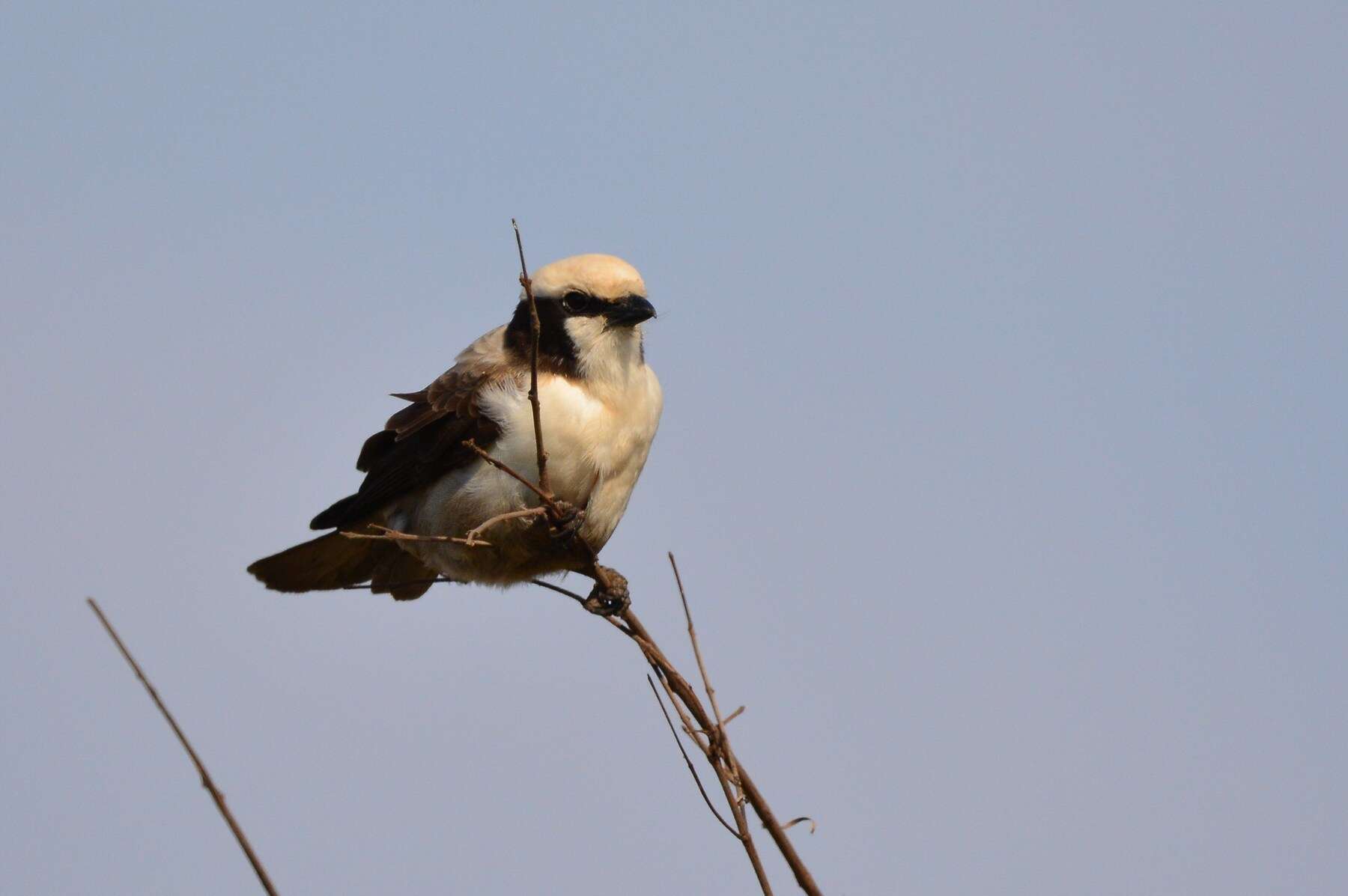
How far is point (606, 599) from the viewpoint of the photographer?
594cm

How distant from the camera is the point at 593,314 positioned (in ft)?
20.9

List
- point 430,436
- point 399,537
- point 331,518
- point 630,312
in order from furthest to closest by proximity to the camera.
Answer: point 331,518
point 430,436
point 630,312
point 399,537

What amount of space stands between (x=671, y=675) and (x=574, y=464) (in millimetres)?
2087

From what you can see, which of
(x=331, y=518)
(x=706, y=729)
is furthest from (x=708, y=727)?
(x=331, y=518)

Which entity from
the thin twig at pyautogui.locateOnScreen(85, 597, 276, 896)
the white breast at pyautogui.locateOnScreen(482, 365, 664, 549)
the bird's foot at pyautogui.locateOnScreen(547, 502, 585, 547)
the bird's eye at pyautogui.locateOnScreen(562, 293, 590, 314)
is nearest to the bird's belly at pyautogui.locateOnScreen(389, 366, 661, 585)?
the white breast at pyautogui.locateOnScreen(482, 365, 664, 549)

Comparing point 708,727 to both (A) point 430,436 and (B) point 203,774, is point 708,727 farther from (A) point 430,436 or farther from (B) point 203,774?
(A) point 430,436

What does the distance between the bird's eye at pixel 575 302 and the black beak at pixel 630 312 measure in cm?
11

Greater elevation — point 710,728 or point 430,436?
point 430,436

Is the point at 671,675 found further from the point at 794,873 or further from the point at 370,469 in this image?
the point at 370,469

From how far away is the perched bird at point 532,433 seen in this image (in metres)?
6.08

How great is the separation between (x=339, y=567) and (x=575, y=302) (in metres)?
2.01

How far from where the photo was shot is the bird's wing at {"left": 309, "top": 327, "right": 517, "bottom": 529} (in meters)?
6.45

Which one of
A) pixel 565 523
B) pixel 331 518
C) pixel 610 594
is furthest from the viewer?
pixel 331 518

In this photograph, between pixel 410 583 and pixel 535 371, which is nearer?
pixel 535 371
